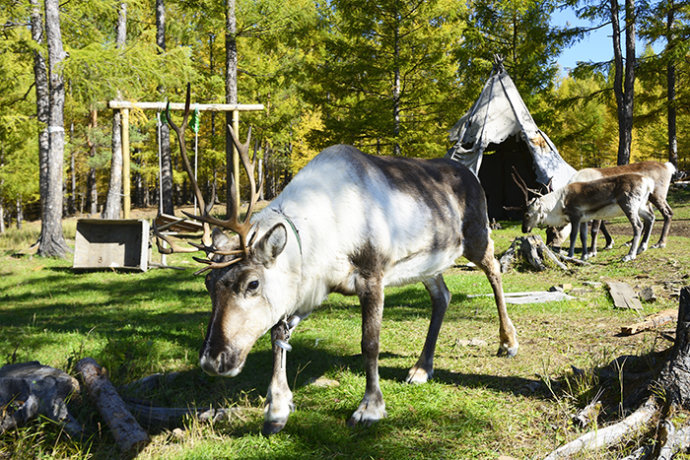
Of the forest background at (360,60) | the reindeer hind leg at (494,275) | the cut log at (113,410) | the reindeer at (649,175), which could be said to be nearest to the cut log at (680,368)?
the reindeer hind leg at (494,275)

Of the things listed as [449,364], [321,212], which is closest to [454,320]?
[449,364]

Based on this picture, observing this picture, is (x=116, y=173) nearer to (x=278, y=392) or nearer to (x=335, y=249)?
(x=278, y=392)

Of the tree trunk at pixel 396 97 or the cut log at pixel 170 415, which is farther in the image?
the tree trunk at pixel 396 97

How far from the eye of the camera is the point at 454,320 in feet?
20.8

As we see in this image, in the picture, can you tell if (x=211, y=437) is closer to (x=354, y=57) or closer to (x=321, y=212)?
(x=321, y=212)

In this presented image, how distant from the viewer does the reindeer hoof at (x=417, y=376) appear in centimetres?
421

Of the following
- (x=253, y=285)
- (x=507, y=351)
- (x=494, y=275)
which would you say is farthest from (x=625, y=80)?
(x=253, y=285)

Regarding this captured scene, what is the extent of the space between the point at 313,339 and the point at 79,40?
14.5m

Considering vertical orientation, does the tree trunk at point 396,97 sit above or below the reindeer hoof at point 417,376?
above

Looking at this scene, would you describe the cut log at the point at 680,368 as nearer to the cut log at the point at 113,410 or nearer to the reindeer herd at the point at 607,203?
the cut log at the point at 113,410

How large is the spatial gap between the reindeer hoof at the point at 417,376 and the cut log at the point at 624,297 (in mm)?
3582

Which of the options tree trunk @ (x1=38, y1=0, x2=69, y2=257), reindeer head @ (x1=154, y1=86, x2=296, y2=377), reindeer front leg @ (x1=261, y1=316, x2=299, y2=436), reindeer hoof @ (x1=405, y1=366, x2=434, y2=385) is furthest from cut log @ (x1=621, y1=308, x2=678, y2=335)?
tree trunk @ (x1=38, y1=0, x2=69, y2=257)

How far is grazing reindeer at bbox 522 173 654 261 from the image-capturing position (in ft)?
33.6

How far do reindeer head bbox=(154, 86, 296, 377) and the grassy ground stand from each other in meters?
0.77
